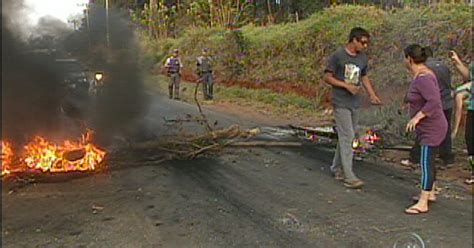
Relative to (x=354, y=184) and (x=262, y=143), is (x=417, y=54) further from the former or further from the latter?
(x=262, y=143)

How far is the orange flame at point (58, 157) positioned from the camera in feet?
23.1

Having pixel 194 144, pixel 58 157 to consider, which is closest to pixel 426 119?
pixel 194 144

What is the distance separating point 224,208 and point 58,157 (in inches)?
119

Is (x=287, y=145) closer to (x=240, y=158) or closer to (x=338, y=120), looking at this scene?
(x=240, y=158)

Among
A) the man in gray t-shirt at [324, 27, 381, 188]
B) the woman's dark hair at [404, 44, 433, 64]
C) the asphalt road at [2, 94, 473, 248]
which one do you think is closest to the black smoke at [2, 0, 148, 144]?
the asphalt road at [2, 94, 473, 248]

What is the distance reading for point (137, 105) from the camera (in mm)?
10133

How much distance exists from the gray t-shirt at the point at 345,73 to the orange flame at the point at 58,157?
136 inches

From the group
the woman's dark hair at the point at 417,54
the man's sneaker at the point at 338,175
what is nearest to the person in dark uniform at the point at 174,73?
the man's sneaker at the point at 338,175

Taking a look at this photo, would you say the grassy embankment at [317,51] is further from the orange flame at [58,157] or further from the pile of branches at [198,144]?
the orange flame at [58,157]

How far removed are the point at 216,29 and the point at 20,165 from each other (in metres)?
19.7

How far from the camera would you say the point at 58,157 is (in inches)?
283

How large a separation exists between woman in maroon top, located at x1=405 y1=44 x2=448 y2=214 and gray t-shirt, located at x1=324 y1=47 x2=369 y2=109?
39.6 inches

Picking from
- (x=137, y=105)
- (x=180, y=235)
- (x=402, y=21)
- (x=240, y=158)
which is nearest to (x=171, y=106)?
(x=137, y=105)

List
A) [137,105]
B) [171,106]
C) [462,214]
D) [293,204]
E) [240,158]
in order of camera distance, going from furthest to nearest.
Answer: [171,106] → [137,105] → [240,158] → [293,204] → [462,214]
